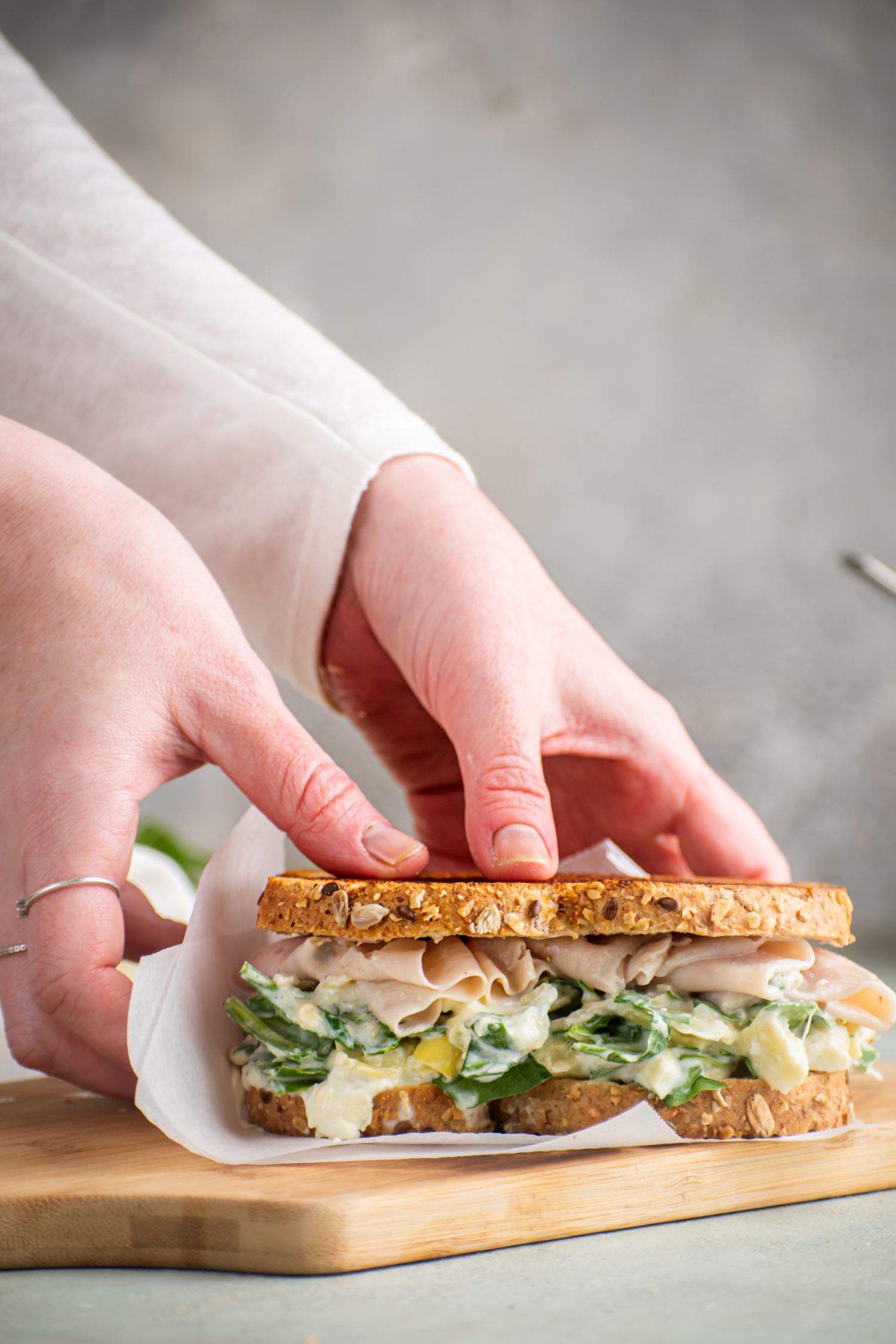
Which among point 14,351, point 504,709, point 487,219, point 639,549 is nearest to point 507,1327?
point 504,709

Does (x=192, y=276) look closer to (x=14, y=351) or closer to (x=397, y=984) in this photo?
(x=14, y=351)

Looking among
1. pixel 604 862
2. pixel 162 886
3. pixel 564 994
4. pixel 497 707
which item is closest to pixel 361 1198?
pixel 564 994

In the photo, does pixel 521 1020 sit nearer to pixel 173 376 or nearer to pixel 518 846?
pixel 518 846

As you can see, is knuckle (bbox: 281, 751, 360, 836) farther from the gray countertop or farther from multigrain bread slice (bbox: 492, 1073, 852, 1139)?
the gray countertop

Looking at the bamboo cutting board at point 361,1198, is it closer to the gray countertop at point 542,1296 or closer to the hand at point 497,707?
the gray countertop at point 542,1296

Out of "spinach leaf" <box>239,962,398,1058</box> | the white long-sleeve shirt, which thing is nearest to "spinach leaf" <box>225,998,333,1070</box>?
"spinach leaf" <box>239,962,398,1058</box>
